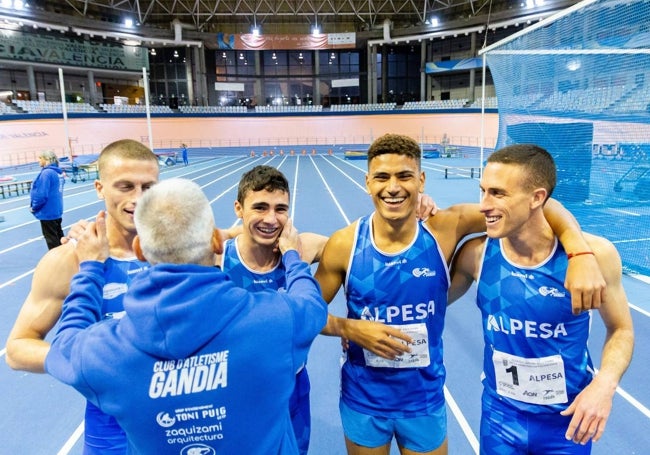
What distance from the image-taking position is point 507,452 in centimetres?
211

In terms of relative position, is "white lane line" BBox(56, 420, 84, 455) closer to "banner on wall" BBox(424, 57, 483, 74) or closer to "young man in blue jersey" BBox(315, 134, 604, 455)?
"young man in blue jersey" BBox(315, 134, 604, 455)

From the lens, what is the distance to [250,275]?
7.96 feet

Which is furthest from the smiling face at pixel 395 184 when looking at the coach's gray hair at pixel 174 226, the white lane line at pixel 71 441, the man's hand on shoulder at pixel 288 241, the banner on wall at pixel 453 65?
the banner on wall at pixel 453 65

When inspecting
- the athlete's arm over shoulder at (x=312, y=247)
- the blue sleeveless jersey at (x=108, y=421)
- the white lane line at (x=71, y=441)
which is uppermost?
the athlete's arm over shoulder at (x=312, y=247)

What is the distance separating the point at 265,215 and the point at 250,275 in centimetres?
36

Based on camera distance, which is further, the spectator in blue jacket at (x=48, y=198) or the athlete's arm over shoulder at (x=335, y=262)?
the spectator in blue jacket at (x=48, y=198)

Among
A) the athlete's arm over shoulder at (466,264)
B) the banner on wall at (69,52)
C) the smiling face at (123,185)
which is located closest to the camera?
the smiling face at (123,185)

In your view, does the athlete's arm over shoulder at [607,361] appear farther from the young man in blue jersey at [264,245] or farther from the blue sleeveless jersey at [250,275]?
the blue sleeveless jersey at [250,275]

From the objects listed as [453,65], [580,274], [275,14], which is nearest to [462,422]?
[580,274]

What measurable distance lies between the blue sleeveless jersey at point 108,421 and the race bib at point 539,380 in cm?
190

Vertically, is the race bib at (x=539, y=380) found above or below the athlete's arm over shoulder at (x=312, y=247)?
below

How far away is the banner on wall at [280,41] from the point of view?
128 feet

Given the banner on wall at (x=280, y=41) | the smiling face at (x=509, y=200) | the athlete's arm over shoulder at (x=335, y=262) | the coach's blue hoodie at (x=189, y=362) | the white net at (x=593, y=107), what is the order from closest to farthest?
1. the coach's blue hoodie at (x=189, y=362)
2. the smiling face at (x=509, y=200)
3. the athlete's arm over shoulder at (x=335, y=262)
4. the white net at (x=593, y=107)
5. the banner on wall at (x=280, y=41)

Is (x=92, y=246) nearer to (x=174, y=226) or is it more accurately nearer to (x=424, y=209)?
(x=174, y=226)
